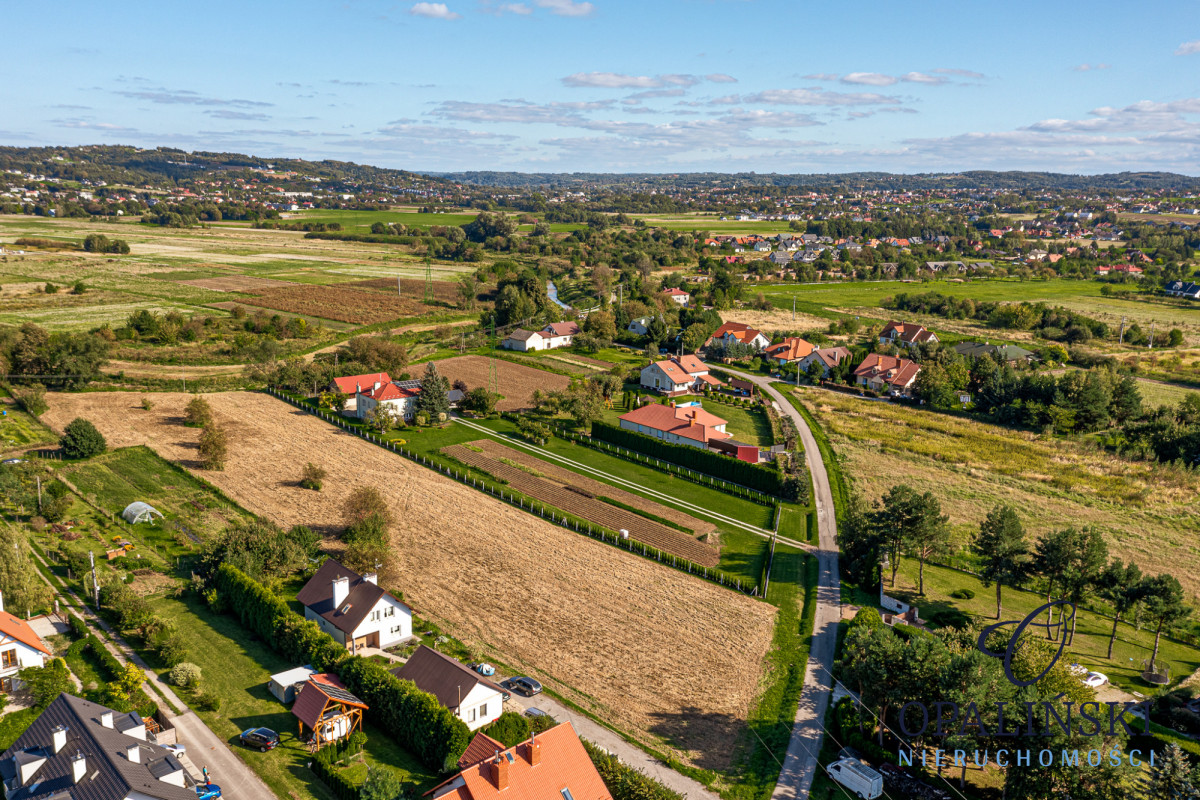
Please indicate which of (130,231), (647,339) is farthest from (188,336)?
(130,231)

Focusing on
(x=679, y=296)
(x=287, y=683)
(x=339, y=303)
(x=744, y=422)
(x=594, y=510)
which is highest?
(x=679, y=296)

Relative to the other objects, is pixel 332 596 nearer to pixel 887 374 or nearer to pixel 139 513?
pixel 139 513

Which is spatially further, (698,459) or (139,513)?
(698,459)

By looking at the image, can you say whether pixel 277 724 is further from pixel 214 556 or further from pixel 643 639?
pixel 643 639


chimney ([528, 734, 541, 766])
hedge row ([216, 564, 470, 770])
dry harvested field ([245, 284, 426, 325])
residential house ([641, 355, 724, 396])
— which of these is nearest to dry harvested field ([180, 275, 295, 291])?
dry harvested field ([245, 284, 426, 325])

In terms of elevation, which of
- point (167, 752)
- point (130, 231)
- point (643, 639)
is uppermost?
point (130, 231)

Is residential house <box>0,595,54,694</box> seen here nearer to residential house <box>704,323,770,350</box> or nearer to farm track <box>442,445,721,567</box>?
farm track <box>442,445,721,567</box>

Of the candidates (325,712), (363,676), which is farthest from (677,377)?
(325,712)
